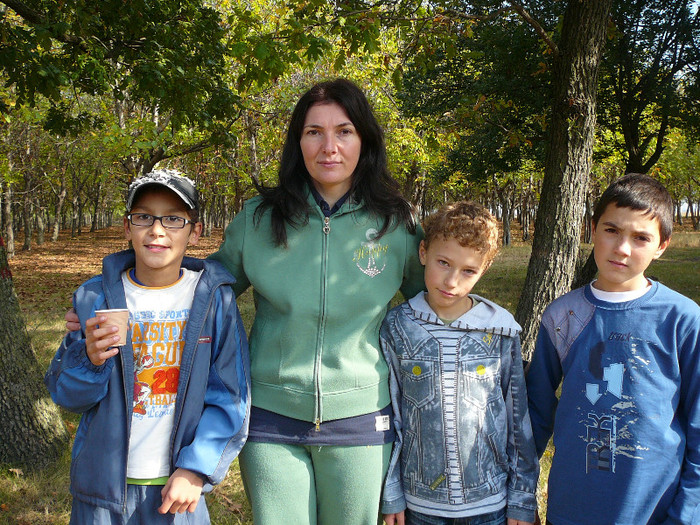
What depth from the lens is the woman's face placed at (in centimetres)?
222

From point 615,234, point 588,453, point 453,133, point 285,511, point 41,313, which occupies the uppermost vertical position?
point 453,133

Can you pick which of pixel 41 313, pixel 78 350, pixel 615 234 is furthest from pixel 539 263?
pixel 41 313

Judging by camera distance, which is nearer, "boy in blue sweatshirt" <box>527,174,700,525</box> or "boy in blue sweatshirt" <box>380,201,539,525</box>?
"boy in blue sweatshirt" <box>527,174,700,525</box>

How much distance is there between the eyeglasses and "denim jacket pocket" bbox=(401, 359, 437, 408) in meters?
1.07

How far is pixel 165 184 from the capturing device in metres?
2.08

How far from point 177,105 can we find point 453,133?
143 inches

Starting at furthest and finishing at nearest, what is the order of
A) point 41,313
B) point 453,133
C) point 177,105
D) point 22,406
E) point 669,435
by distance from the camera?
point 41,313
point 453,133
point 177,105
point 22,406
point 669,435

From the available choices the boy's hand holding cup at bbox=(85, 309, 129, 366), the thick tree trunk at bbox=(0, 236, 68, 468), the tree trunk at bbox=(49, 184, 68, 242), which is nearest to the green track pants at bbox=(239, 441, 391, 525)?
the boy's hand holding cup at bbox=(85, 309, 129, 366)

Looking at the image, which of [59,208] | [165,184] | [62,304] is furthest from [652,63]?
[59,208]

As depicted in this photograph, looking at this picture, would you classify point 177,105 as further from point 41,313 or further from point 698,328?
point 41,313

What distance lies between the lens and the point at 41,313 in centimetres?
1071

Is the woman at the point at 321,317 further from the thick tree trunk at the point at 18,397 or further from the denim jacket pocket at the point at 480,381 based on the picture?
the thick tree trunk at the point at 18,397

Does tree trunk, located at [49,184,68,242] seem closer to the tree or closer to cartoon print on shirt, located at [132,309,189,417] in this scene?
the tree

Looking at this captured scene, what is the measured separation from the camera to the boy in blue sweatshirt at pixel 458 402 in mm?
2133
